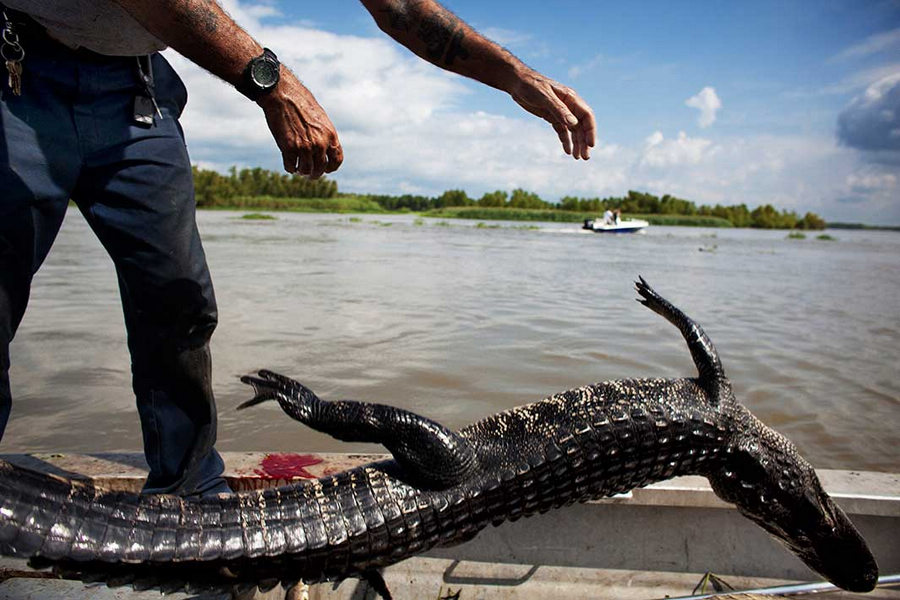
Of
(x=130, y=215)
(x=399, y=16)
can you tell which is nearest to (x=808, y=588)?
(x=399, y=16)

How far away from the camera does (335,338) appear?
6.91m

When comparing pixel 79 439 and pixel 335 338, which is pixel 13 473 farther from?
pixel 335 338

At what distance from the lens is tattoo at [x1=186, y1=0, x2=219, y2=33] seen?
1796mm

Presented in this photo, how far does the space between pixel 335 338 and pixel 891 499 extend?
5.30 metres

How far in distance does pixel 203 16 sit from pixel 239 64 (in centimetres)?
15

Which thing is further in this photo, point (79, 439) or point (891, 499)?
point (79, 439)

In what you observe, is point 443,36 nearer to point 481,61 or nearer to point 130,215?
point 481,61

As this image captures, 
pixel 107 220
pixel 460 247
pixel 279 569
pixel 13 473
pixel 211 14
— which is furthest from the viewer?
pixel 460 247

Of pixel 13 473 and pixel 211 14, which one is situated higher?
pixel 211 14

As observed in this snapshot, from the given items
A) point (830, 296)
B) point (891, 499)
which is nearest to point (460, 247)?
point (830, 296)

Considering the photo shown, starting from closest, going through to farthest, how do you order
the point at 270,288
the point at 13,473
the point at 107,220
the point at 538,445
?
1. the point at 13,473
2. the point at 538,445
3. the point at 107,220
4. the point at 270,288

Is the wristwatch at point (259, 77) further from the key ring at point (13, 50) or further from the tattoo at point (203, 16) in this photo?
the key ring at point (13, 50)

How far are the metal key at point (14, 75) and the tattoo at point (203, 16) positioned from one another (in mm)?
596

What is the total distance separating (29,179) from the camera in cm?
194
